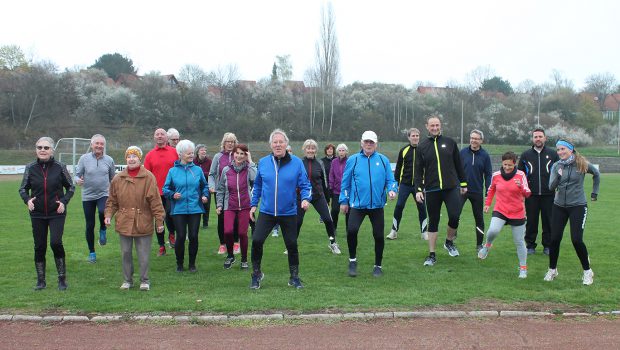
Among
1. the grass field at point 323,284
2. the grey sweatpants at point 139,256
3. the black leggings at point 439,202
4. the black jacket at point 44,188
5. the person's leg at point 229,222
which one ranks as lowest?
the grass field at point 323,284

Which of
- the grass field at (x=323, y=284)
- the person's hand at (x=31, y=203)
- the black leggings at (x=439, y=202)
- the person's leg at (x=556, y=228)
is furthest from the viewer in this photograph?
the black leggings at (x=439, y=202)

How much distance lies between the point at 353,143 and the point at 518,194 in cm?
5093

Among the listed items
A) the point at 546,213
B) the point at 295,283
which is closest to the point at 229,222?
the point at 295,283

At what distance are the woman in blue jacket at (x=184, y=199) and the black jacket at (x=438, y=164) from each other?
11.0 ft

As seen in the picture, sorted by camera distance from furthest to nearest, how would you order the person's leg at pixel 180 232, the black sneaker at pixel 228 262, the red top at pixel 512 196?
the black sneaker at pixel 228 262 → the person's leg at pixel 180 232 → the red top at pixel 512 196

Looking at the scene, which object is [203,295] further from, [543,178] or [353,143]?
[353,143]

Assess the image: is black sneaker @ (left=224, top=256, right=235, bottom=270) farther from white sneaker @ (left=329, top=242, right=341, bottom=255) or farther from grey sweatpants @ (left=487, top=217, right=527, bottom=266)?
grey sweatpants @ (left=487, top=217, right=527, bottom=266)

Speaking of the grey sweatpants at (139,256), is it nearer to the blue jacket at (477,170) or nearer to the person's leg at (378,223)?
the person's leg at (378,223)

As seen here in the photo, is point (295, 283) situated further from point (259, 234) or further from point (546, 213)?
point (546, 213)

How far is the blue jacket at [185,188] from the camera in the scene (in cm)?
787

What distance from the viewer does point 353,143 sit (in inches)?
2304

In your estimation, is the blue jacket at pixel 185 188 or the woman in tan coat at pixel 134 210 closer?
the woman in tan coat at pixel 134 210

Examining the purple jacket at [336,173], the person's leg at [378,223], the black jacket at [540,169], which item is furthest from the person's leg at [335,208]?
the black jacket at [540,169]

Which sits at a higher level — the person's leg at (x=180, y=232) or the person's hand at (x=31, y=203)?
the person's hand at (x=31, y=203)
